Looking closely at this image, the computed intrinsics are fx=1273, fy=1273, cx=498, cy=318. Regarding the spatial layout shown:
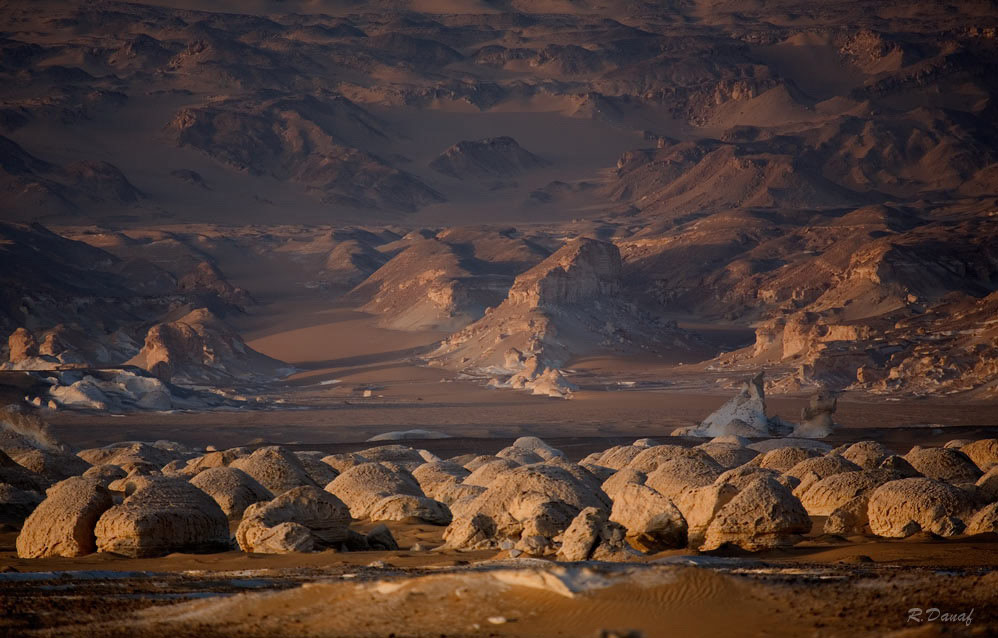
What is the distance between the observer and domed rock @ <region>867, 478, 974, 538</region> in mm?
18344

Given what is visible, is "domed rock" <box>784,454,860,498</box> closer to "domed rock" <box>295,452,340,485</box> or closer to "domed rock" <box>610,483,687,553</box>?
"domed rock" <box>610,483,687,553</box>

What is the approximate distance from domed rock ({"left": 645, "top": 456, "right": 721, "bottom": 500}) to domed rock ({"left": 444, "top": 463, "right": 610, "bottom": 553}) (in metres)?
1.79

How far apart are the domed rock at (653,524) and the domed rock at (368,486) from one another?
6.16 metres

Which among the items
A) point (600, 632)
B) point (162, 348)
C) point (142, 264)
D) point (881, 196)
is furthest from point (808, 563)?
point (881, 196)

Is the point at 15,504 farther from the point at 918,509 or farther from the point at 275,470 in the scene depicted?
the point at 918,509

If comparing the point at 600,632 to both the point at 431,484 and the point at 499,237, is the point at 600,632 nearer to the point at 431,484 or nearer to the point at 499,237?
the point at 431,484

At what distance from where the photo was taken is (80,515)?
18.0 meters

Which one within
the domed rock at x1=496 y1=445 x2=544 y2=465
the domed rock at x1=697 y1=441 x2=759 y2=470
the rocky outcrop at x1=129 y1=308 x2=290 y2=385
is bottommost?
the domed rock at x1=496 y1=445 x2=544 y2=465

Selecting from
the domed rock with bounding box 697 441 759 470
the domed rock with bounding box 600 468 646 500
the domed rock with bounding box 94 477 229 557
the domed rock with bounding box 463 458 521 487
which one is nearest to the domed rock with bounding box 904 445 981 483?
the domed rock with bounding box 697 441 759 470

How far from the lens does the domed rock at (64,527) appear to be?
58.3 feet

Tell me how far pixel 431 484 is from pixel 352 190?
169 meters

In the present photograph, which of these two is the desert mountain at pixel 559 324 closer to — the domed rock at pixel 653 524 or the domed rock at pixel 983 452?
the domed rock at pixel 983 452

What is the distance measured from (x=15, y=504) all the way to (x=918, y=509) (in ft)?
50.0

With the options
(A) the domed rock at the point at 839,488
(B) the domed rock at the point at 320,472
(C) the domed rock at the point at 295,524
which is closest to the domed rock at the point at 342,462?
(B) the domed rock at the point at 320,472
